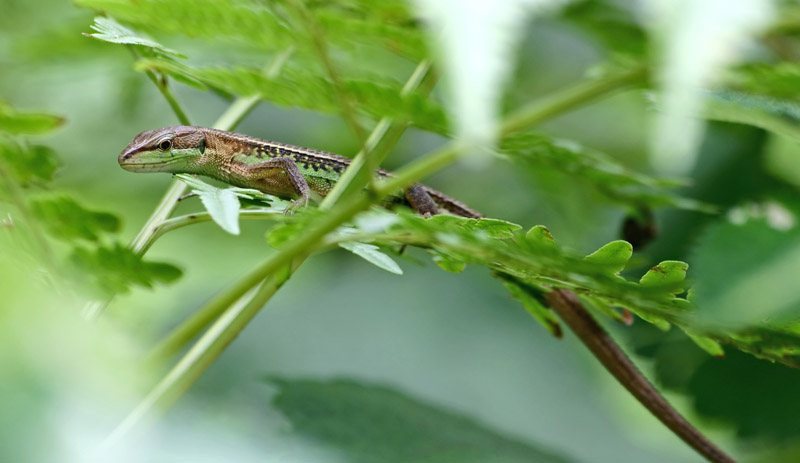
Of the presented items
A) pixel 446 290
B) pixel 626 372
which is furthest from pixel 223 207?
pixel 446 290

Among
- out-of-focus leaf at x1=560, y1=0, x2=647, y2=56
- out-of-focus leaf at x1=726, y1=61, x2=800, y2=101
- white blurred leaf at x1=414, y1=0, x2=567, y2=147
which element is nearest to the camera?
white blurred leaf at x1=414, y1=0, x2=567, y2=147

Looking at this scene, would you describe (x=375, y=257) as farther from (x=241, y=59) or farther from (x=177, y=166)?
(x=241, y=59)

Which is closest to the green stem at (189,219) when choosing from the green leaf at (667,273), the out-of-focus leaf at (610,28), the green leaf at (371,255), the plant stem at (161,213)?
the plant stem at (161,213)

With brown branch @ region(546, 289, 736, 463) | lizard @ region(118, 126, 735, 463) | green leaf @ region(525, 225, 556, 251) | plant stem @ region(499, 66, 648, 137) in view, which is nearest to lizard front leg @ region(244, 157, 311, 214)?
lizard @ region(118, 126, 735, 463)

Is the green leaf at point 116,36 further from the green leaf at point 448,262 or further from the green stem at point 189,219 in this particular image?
the green leaf at point 448,262

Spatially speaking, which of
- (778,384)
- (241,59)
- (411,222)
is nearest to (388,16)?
(241,59)

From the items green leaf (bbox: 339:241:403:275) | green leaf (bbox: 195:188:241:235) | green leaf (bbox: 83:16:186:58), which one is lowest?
green leaf (bbox: 195:188:241:235)

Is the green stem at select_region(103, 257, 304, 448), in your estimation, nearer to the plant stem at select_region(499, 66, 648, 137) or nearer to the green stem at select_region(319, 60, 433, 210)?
the green stem at select_region(319, 60, 433, 210)
